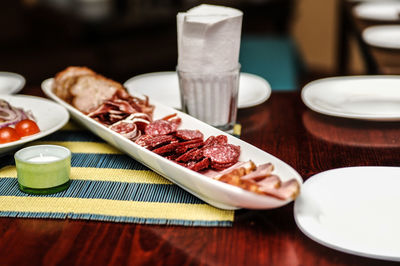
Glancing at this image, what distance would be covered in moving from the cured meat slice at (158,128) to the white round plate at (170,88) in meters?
0.42

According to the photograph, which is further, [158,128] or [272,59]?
[272,59]

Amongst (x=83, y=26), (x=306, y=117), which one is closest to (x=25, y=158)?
(x=306, y=117)

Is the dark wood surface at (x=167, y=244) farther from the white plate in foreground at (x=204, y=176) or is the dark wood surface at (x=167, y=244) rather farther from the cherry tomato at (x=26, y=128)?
the cherry tomato at (x=26, y=128)

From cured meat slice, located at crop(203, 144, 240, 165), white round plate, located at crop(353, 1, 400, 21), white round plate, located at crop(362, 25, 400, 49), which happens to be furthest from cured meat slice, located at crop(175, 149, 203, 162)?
white round plate, located at crop(353, 1, 400, 21)

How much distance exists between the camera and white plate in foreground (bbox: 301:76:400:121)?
1560 mm

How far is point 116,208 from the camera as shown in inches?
39.9

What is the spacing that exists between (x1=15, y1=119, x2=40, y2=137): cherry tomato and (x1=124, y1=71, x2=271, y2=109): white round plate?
17.4 inches

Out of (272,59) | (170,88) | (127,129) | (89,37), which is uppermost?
(127,129)

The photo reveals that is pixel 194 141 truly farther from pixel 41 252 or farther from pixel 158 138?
pixel 41 252

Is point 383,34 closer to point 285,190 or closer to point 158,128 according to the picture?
point 158,128

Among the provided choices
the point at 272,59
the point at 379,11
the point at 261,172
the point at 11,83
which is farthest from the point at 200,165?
the point at 379,11

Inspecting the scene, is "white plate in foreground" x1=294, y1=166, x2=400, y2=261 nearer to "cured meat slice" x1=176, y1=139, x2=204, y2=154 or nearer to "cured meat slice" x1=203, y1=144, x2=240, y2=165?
"cured meat slice" x1=203, y1=144, x2=240, y2=165

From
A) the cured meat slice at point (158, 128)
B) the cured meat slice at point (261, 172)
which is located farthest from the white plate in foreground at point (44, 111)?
the cured meat slice at point (261, 172)

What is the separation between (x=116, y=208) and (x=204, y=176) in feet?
0.69
